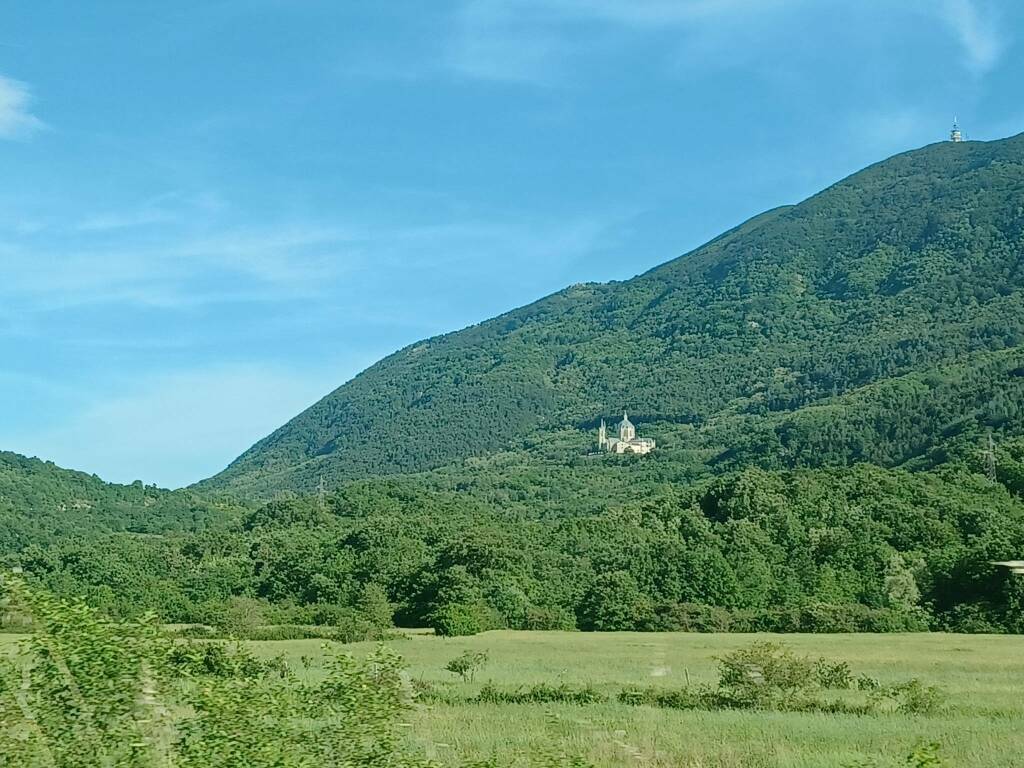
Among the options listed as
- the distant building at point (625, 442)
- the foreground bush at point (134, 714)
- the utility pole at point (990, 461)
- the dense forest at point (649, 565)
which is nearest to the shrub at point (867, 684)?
the foreground bush at point (134, 714)

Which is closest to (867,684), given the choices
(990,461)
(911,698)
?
(911,698)

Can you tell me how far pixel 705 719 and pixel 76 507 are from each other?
10153cm

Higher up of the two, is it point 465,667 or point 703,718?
point 465,667

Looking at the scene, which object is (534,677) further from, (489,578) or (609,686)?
(489,578)

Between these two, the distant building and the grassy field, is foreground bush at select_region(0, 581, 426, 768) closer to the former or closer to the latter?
the grassy field

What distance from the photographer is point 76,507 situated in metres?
112

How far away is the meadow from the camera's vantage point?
16.0 meters

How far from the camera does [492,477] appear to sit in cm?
15700

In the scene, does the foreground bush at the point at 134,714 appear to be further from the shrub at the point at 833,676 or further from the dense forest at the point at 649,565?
the dense forest at the point at 649,565

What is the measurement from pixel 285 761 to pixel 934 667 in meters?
25.0

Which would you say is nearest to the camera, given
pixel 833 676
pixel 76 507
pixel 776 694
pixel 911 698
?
pixel 911 698

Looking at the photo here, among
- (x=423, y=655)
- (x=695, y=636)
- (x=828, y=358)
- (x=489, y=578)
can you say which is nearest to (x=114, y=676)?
(x=423, y=655)

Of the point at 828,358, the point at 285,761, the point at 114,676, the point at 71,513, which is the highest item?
the point at 828,358

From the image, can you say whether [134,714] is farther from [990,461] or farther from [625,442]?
[625,442]
